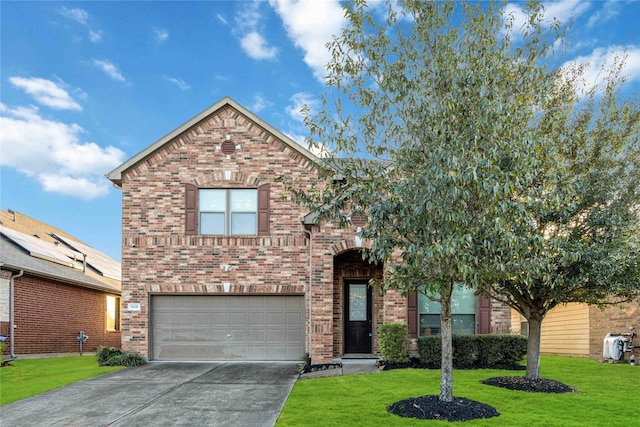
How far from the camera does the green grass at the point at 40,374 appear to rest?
10542mm

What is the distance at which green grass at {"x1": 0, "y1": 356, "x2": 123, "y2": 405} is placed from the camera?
415 inches

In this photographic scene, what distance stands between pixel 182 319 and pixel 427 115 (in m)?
10.7

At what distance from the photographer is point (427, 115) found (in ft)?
26.1

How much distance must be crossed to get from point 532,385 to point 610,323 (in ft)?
23.3

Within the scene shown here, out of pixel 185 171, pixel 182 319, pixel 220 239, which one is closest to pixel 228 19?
pixel 185 171

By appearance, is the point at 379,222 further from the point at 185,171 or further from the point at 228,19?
the point at 228,19

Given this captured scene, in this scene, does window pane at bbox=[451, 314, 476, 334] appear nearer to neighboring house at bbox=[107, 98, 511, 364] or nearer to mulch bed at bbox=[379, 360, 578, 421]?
neighboring house at bbox=[107, 98, 511, 364]

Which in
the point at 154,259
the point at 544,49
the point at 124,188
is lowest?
the point at 154,259

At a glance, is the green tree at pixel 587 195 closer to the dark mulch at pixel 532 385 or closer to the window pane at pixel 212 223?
the dark mulch at pixel 532 385

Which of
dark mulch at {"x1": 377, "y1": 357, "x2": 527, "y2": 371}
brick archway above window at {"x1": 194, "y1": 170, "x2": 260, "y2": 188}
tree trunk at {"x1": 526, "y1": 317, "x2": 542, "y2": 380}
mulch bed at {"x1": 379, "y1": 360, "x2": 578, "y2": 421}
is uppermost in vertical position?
brick archway above window at {"x1": 194, "y1": 170, "x2": 260, "y2": 188}

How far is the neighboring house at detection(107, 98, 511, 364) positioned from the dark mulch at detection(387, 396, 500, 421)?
6817 millimetres

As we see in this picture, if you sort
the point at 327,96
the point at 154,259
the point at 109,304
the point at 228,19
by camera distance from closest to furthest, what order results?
the point at 327,96 < the point at 154,259 < the point at 228,19 < the point at 109,304

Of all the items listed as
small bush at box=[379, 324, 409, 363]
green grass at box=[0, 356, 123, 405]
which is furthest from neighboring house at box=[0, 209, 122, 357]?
small bush at box=[379, 324, 409, 363]

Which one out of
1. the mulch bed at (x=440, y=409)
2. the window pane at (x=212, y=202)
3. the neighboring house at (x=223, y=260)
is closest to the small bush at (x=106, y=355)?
the neighboring house at (x=223, y=260)
